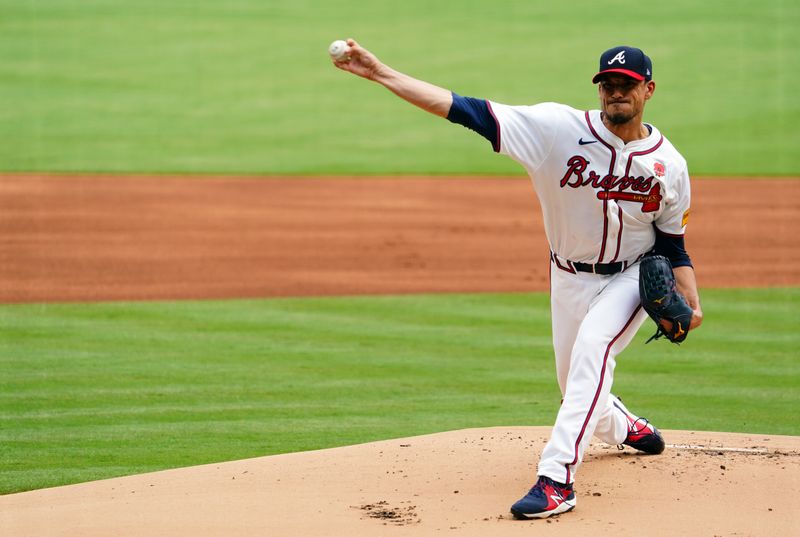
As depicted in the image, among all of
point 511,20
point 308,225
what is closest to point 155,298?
point 308,225

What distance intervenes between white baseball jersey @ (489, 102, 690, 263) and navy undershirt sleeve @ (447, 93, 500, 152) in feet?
0.10

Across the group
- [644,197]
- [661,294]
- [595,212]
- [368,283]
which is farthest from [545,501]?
[368,283]

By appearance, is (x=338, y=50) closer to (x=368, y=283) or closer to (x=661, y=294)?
(x=661, y=294)

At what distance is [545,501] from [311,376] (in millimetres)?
3583

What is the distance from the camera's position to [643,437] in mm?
5363

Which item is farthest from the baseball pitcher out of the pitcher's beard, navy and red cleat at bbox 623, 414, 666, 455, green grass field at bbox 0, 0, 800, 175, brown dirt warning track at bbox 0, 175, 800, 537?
green grass field at bbox 0, 0, 800, 175

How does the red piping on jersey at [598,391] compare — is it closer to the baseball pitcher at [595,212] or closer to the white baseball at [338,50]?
the baseball pitcher at [595,212]

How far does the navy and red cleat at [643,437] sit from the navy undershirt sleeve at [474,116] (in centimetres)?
145

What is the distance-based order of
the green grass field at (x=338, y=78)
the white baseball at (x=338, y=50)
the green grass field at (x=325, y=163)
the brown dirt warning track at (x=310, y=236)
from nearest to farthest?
the white baseball at (x=338, y=50) < the green grass field at (x=325, y=163) < the brown dirt warning track at (x=310, y=236) < the green grass field at (x=338, y=78)

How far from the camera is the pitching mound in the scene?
14.6 feet

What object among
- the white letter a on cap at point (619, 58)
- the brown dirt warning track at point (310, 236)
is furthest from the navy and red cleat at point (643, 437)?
the brown dirt warning track at point (310, 236)

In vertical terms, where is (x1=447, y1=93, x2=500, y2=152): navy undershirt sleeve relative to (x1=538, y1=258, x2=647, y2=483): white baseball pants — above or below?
above

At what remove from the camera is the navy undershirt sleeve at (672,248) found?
16.8 feet

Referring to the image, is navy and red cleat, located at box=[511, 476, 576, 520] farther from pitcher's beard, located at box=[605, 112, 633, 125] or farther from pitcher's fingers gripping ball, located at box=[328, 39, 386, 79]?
pitcher's fingers gripping ball, located at box=[328, 39, 386, 79]
